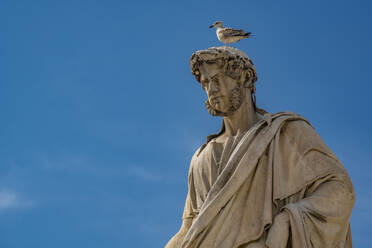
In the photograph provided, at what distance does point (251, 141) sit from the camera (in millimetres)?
12086

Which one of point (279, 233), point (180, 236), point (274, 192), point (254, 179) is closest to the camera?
point (279, 233)

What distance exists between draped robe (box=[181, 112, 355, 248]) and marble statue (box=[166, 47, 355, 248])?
0.04 feet

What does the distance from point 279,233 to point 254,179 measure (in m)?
1.00

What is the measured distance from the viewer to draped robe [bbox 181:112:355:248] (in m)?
11.3

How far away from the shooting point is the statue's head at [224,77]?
12.5 meters

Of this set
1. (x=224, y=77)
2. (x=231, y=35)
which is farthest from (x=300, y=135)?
(x=231, y=35)

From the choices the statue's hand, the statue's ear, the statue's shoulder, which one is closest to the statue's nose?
the statue's ear

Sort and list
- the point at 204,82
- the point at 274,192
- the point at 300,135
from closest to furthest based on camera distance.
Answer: the point at 274,192 → the point at 300,135 → the point at 204,82

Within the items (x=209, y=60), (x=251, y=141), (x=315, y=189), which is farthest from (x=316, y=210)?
(x=209, y=60)

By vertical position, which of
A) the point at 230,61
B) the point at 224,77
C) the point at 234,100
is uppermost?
the point at 230,61

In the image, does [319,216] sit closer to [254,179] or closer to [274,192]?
[274,192]

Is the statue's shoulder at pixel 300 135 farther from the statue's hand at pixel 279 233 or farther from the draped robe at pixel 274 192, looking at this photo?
the statue's hand at pixel 279 233

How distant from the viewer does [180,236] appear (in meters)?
12.3

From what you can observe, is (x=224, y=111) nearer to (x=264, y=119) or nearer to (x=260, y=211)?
(x=264, y=119)
